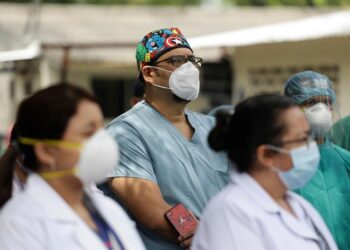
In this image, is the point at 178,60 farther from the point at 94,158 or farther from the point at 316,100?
the point at 94,158

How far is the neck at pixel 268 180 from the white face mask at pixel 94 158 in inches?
20.6

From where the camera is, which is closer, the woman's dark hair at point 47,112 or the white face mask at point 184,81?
the woman's dark hair at point 47,112

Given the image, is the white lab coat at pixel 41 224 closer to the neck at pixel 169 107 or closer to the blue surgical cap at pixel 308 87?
the neck at pixel 169 107

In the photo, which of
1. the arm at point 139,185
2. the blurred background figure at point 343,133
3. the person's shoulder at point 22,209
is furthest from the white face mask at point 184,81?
the person's shoulder at point 22,209

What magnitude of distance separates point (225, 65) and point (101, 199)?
1363 centimetres

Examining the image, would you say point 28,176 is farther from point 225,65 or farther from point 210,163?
point 225,65

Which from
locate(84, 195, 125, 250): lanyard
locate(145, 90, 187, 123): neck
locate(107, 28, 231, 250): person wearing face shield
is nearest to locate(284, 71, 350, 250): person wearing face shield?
locate(107, 28, 231, 250): person wearing face shield

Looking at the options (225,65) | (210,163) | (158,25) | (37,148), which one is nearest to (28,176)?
(37,148)

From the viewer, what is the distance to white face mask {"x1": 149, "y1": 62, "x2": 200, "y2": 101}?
399 cm

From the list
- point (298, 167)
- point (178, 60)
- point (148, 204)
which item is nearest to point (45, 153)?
point (298, 167)

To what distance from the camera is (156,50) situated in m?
4.06

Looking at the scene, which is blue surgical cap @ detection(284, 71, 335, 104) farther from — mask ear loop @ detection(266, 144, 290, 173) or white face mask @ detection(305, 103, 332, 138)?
mask ear loop @ detection(266, 144, 290, 173)

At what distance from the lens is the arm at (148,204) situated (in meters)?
3.70

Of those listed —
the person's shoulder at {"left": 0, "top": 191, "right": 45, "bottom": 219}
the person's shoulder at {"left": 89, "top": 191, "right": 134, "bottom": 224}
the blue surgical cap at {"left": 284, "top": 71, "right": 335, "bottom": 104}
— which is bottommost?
the person's shoulder at {"left": 89, "top": 191, "right": 134, "bottom": 224}
